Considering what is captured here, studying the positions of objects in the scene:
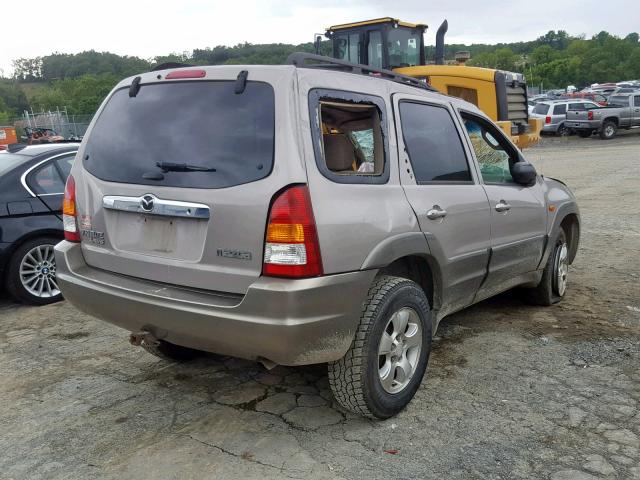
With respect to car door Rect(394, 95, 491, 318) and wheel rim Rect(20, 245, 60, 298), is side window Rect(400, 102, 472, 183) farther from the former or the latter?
wheel rim Rect(20, 245, 60, 298)

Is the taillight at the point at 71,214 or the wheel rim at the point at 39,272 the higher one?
the taillight at the point at 71,214

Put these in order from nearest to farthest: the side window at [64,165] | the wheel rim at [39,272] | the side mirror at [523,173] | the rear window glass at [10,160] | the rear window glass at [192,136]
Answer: the rear window glass at [192,136] → the side mirror at [523,173] → the wheel rim at [39,272] → the rear window glass at [10,160] → the side window at [64,165]

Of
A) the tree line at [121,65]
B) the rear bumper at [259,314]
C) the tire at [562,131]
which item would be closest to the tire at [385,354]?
the rear bumper at [259,314]

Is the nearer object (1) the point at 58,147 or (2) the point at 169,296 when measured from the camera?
(2) the point at 169,296

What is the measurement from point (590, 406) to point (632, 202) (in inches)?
334

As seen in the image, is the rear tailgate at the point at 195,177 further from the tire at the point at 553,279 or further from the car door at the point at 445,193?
the tire at the point at 553,279

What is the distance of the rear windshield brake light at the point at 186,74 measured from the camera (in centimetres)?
312

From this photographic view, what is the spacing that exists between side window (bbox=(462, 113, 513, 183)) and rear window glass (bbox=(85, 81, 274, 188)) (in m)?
1.96

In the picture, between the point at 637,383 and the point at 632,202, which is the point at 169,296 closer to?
the point at 637,383

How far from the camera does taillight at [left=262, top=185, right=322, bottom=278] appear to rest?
9.05ft

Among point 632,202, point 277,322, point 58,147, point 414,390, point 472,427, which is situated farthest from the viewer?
point 632,202

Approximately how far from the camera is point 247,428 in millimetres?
3293

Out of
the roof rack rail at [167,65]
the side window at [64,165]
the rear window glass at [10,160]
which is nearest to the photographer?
the roof rack rail at [167,65]

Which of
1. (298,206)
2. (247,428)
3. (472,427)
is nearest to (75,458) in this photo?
(247,428)
